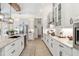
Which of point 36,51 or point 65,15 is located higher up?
point 65,15

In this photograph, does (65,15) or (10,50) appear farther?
(65,15)

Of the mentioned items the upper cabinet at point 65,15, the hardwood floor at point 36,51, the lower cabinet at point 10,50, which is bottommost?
the hardwood floor at point 36,51

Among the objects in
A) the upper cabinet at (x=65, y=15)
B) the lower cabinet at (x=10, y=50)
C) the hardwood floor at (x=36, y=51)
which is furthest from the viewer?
the hardwood floor at (x=36, y=51)

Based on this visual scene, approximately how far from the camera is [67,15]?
12.6 feet

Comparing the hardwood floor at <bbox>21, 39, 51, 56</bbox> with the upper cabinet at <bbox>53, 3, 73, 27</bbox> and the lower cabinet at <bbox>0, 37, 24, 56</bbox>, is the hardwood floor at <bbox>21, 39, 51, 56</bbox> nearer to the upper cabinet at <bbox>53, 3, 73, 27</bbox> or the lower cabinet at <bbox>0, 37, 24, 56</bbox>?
the lower cabinet at <bbox>0, 37, 24, 56</bbox>

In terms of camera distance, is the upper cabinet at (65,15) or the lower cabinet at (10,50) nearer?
the lower cabinet at (10,50)

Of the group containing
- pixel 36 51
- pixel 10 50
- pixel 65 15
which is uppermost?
pixel 65 15

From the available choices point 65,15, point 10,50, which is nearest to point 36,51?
point 65,15

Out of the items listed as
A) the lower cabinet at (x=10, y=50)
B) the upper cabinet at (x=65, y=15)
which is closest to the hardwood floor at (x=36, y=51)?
the lower cabinet at (x=10, y=50)

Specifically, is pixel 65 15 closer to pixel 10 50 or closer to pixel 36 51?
pixel 10 50

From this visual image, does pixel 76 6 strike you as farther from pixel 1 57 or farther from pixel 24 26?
pixel 24 26

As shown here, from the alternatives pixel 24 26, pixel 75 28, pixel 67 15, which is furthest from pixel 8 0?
pixel 24 26

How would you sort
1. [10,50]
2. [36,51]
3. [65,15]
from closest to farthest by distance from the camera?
1. [10,50]
2. [65,15]
3. [36,51]

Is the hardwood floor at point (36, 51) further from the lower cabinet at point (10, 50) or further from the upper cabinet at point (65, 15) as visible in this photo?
the upper cabinet at point (65, 15)
